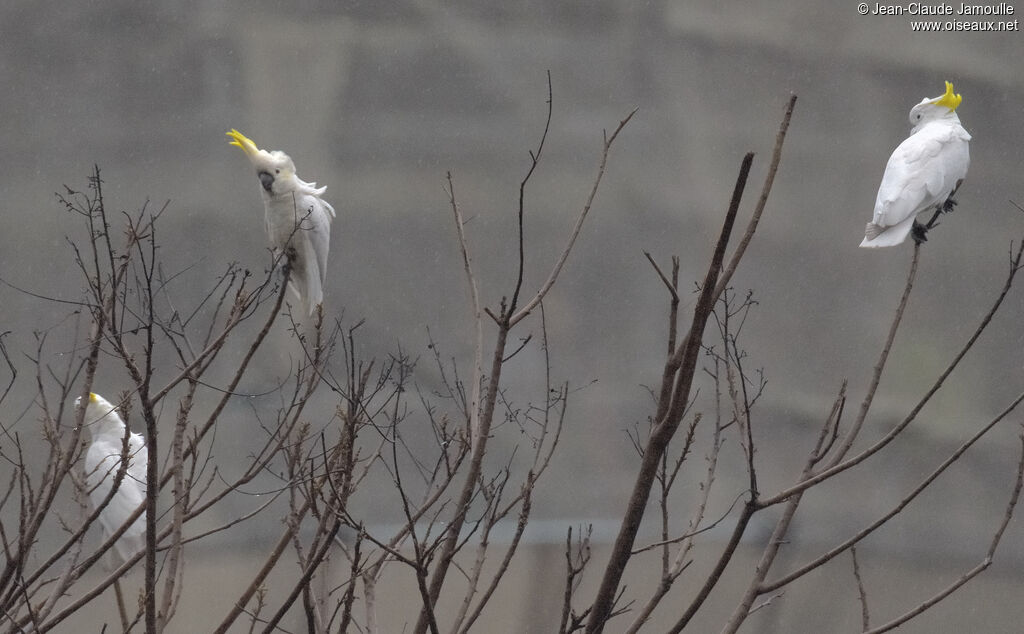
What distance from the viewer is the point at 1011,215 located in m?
3.05

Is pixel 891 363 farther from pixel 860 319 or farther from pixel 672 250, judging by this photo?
pixel 672 250

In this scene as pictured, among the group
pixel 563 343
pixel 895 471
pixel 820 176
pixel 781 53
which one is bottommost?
pixel 895 471

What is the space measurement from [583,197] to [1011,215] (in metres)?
1.37

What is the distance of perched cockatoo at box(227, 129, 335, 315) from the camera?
1.86 metres

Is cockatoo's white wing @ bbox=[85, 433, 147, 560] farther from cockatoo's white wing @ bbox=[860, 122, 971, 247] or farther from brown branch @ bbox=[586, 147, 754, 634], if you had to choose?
cockatoo's white wing @ bbox=[860, 122, 971, 247]

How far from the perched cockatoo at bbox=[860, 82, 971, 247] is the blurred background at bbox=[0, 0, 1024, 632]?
109cm

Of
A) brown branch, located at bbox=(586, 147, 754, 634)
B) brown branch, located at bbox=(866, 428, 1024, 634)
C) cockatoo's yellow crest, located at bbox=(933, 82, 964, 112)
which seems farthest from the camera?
cockatoo's yellow crest, located at bbox=(933, 82, 964, 112)

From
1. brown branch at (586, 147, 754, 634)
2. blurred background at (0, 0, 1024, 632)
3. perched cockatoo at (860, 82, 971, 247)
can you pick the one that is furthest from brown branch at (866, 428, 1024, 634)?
blurred background at (0, 0, 1024, 632)

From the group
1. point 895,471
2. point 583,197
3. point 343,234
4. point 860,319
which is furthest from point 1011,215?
point 343,234

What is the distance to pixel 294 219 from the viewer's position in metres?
1.83

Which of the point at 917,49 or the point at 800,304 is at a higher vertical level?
the point at 917,49

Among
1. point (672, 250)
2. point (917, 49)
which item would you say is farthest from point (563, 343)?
point (917, 49)

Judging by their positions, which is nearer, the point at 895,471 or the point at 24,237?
the point at 24,237

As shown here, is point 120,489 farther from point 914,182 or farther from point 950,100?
point 950,100
